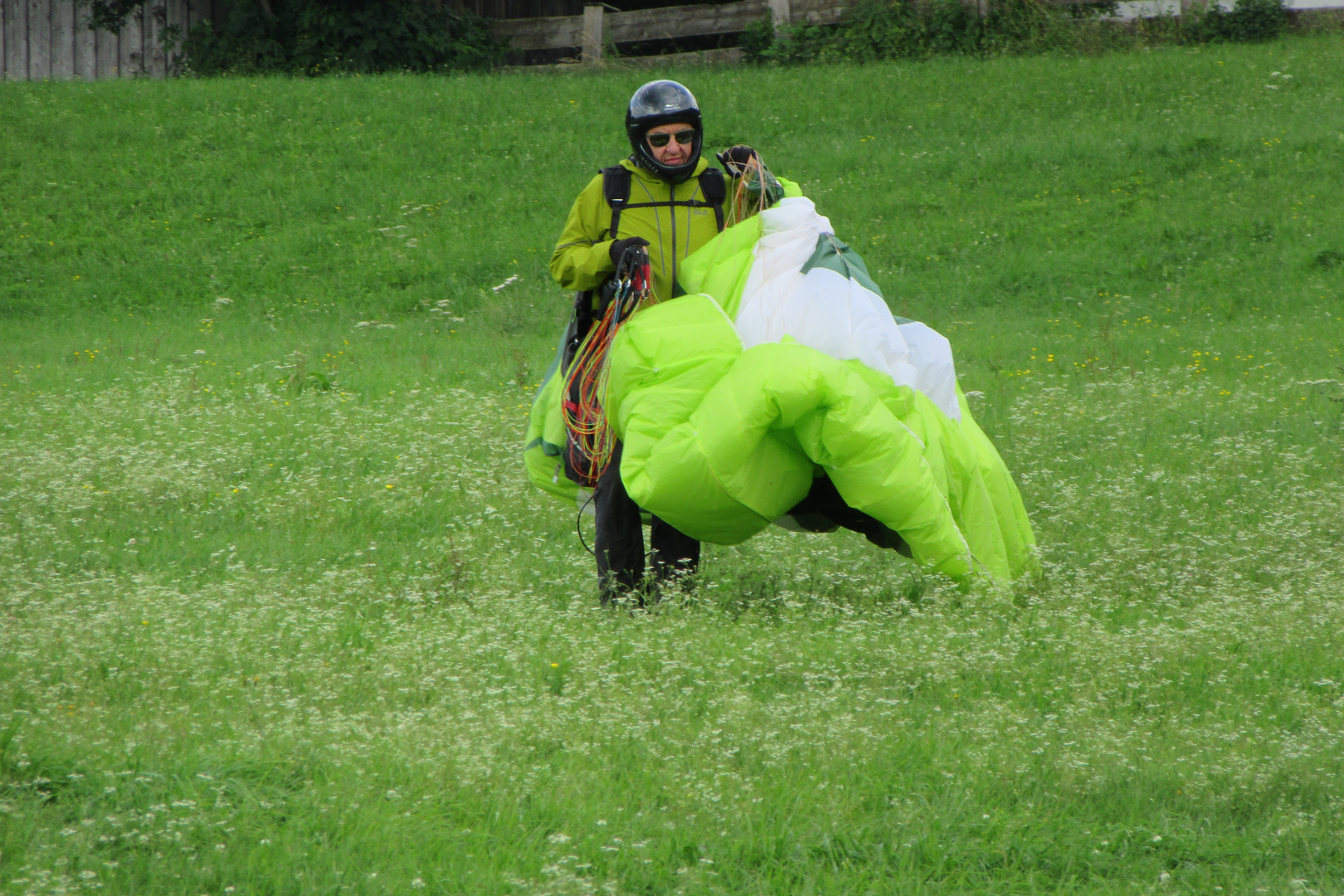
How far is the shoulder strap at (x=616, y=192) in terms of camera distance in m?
5.04

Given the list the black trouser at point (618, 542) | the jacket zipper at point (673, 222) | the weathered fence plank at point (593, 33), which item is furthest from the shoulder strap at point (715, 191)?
the weathered fence plank at point (593, 33)

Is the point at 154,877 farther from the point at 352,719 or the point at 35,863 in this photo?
the point at 352,719

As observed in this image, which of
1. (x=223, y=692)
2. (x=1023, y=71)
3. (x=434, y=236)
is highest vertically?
(x=1023, y=71)

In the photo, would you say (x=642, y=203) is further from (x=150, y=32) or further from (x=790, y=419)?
(x=150, y=32)

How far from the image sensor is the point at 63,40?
20.2 meters

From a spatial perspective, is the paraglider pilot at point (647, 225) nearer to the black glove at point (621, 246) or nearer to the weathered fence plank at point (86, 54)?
the black glove at point (621, 246)

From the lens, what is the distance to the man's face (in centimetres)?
495

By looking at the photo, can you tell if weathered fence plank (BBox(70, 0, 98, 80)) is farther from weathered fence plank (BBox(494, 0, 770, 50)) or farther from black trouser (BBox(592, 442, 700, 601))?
black trouser (BBox(592, 442, 700, 601))

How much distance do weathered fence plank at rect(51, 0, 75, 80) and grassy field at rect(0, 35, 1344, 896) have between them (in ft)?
25.7

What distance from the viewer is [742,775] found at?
3.53 m

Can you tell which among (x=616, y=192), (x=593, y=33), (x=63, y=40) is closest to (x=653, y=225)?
(x=616, y=192)

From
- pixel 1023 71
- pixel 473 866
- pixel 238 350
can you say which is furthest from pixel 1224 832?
pixel 1023 71

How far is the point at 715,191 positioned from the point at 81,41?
1840 cm

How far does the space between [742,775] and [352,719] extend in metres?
1.11
